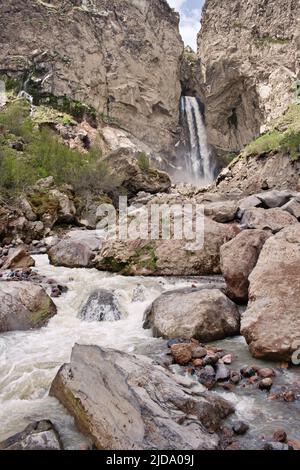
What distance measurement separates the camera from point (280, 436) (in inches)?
174

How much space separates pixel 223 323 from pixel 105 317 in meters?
2.89

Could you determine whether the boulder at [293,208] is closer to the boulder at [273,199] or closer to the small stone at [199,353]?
the boulder at [273,199]

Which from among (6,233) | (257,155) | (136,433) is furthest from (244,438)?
(257,155)

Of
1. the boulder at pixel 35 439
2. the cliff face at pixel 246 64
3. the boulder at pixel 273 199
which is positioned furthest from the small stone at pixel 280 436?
the cliff face at pixel 246 64

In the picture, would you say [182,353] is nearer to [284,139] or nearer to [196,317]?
[196,317]

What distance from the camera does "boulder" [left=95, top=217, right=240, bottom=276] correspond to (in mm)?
11828

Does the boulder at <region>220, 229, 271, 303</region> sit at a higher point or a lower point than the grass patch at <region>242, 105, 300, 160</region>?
lower

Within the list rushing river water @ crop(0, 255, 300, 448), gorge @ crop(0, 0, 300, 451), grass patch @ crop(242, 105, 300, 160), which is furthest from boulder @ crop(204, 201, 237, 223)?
grass patch @ crop(242, 105, 300, 160)

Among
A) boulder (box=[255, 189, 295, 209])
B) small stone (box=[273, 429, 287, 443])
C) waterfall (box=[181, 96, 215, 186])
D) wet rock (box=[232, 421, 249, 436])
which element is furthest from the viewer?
waterfall (box=[181, 96, 215, 186])

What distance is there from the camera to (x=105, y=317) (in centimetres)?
920

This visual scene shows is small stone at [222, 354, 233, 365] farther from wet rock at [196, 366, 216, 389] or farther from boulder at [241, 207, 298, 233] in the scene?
boulder at [241, 207, 298, 233]

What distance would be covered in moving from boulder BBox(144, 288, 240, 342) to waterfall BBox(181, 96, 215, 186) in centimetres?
5211

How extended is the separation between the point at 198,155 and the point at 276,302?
56963 mm

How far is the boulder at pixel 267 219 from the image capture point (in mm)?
13312
